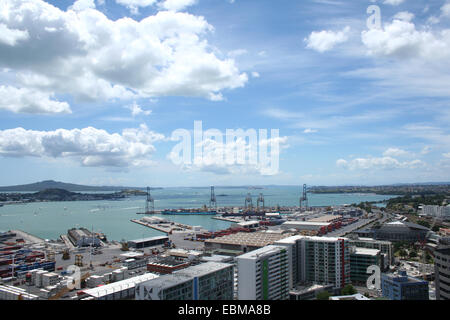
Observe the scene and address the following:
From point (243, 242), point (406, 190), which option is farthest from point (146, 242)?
point (406, 190)

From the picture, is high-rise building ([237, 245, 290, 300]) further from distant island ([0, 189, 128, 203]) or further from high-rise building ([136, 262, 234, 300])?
distant island ([0, 189, 128, 203])

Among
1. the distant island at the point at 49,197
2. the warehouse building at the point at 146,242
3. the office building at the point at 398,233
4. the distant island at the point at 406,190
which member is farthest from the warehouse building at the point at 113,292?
the distant island at the point at 49,197

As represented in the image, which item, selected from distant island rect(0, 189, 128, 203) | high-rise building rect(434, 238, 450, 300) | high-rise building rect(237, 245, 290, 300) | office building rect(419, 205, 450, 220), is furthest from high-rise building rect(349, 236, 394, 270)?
distant island rect(0, 189, 128, 203)

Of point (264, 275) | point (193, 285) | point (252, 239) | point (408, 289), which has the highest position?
point (193, 285)

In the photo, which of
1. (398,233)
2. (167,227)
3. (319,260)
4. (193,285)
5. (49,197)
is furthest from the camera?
(49,197)

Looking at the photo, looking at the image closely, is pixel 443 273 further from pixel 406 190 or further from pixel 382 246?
pixel 406 190

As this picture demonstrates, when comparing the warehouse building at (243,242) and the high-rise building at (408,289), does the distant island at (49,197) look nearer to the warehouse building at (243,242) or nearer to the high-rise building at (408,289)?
the warehouse building at (243,242)
